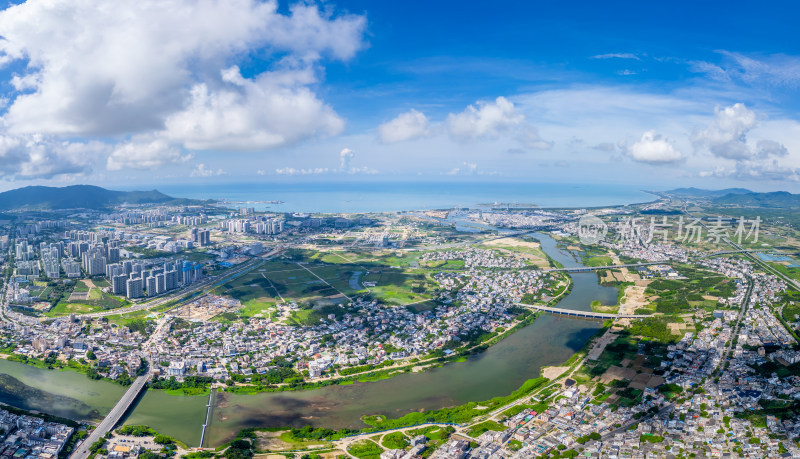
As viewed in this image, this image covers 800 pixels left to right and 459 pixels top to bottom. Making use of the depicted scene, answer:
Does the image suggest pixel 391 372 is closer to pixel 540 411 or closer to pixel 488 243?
pixel 540 411

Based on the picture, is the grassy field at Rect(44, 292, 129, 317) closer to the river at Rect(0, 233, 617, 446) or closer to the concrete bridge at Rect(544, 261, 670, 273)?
the river at Rect(0, 233, 617, 446)

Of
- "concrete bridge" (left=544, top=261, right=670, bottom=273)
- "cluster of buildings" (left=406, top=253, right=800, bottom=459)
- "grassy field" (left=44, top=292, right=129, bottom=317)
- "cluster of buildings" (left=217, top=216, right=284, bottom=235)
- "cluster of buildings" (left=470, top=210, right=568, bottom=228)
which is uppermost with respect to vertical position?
"cluster of buildings" (left=470, top=210, right=568, bottom=228)

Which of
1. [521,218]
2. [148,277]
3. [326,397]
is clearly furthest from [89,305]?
[521,218]

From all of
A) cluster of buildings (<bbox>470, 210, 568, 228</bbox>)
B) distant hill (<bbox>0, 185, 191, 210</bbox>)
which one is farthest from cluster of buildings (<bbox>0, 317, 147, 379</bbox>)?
distant hill (<bbox>0, 185, 191, 210</bbox>)

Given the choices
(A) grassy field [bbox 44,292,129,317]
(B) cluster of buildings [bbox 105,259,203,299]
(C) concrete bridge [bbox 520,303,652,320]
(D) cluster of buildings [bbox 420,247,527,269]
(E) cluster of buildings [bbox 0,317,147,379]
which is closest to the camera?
(E) cluster of buildings [bbox 0,317,147,379]

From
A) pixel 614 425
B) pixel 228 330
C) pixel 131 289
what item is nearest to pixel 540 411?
pixel 614 425

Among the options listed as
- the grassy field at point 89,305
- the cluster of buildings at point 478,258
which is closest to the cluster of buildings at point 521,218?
the cluster of buildings at point 478,258

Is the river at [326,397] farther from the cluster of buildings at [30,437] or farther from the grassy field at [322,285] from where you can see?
the grassy field at [322,285]
